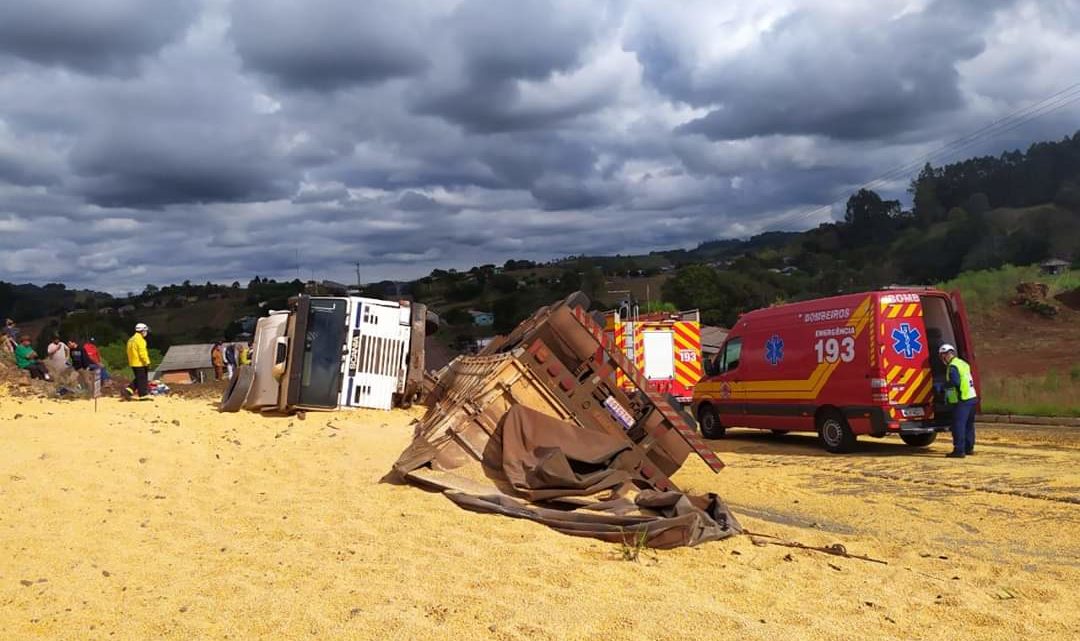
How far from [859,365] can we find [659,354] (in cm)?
800

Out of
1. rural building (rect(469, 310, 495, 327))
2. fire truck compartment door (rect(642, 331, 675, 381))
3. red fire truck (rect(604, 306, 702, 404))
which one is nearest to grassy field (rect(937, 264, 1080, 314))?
red fire truck (rect(604, 306, 702, 404))

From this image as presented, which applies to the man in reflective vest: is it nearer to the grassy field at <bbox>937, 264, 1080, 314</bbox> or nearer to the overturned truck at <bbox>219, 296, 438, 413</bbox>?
the overturned truck at <bbox>219, 296, 438, 413</bbox>

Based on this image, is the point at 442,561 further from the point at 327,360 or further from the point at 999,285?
the point at 999,285

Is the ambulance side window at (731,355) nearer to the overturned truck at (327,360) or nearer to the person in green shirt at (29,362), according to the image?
the overturned truck at (327,360)

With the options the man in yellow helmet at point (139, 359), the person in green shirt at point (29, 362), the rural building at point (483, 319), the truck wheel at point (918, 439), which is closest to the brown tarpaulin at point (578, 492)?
the truck wheel at point (918, 439)

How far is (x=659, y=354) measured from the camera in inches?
821

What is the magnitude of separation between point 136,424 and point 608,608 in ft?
28.9

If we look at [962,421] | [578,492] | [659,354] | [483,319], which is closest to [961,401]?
[962,421]

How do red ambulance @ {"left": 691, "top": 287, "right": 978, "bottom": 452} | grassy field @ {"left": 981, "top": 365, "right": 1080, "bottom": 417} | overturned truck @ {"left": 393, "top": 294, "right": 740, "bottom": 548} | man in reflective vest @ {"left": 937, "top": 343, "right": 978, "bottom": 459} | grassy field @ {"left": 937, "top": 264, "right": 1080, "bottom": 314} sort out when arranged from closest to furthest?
overturned truck @ {"left": 393, "top": 294, "right": 740, "bottom": 548}, man in reflective vest @ {"left": 937, "top": 343, "right": 978, "bottom": 459}, red ambulance @ {"left": 691, "top": 287, "right": 978, "bottom": 452}, grassy field @ {"left": 981, "top": 365, "right": 1080, "bottom": 417}, grassy field @ {"left": 937, "top": 264, "right": 1080, "bottom": 314}

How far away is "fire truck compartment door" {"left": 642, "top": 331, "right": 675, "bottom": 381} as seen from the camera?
20.7 meters

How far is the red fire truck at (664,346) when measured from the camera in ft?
67.1

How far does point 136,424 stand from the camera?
11.5 m

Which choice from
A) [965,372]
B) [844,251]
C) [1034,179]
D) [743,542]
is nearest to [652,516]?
[743,542]

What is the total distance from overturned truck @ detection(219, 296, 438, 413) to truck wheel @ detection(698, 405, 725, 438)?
555 centimetres
